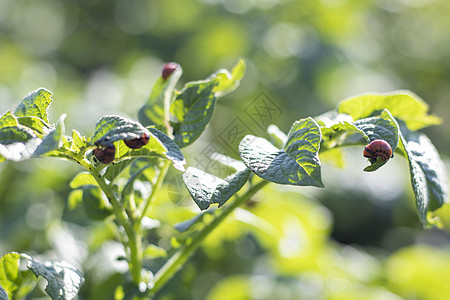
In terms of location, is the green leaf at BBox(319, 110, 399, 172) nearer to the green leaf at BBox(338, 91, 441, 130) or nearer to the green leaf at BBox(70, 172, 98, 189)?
the green leaf at BBox(338, 91, 441, 130)

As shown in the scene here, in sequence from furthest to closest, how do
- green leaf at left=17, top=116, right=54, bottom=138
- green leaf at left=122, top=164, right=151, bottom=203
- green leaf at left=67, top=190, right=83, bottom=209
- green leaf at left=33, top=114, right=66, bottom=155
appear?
green leaf at left=67, top=190, right=83, bottom=209 < green leaf at left=122, top=164, right=151, bottom=203 < green leaf at left=17, top=116, right=54, bottom=138 < green leaf at left=33, top=114, right=66, bottom=155

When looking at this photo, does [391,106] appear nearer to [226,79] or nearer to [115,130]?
[226,79]

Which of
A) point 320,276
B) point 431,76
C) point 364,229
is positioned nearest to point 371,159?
point 320,276

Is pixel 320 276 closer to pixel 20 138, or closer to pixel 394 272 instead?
pixel 394 272

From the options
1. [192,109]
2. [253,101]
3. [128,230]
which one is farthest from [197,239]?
[253,101]

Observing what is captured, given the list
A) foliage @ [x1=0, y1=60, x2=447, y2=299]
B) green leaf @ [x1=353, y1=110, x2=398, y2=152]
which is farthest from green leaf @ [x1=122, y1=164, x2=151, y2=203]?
green leaf @ [x1=353, y1=110, x2=398, y2=152]
